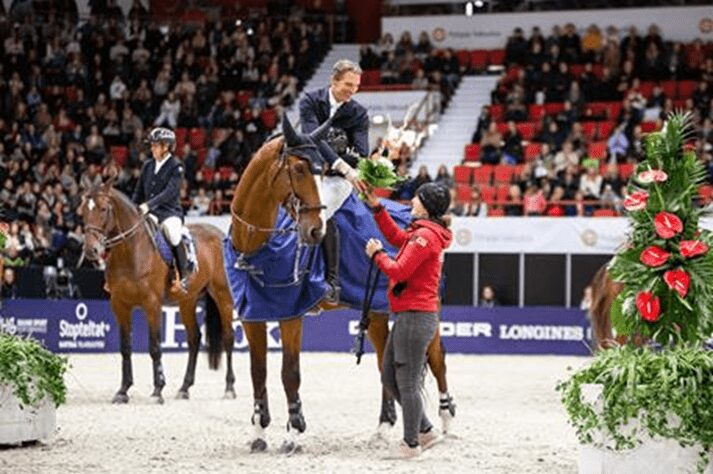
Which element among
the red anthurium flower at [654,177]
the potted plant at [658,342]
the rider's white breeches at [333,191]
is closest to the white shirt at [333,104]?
the rider's white breeches at [333,191]

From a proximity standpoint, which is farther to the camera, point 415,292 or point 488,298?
point 488,298

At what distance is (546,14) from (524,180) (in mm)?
9721

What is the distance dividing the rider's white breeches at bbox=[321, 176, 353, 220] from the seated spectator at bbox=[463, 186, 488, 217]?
16929 millimetres

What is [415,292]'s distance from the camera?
10.6 metres

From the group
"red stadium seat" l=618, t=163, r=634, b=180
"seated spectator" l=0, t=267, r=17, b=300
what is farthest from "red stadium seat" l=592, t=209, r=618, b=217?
"seated spectator" l=0, t=267, r=17, b=300

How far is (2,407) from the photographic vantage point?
11.1 metres

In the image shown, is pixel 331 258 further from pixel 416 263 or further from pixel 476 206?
pixel 476 206

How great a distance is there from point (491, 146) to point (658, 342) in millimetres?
23059

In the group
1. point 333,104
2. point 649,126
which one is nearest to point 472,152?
point 649,126

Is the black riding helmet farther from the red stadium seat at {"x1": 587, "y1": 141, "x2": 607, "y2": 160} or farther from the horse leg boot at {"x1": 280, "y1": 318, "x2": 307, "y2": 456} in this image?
the red stadium seat at {"x1": 587, "y1": 141, "x2": 607, "y2": 160}

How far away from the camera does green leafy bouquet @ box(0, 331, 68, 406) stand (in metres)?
11.2

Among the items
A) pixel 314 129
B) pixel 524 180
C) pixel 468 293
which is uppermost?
pixel 314 129

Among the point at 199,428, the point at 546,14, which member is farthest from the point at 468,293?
the point at 199,428

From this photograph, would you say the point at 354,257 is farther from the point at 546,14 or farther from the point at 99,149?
the point at 546,14
